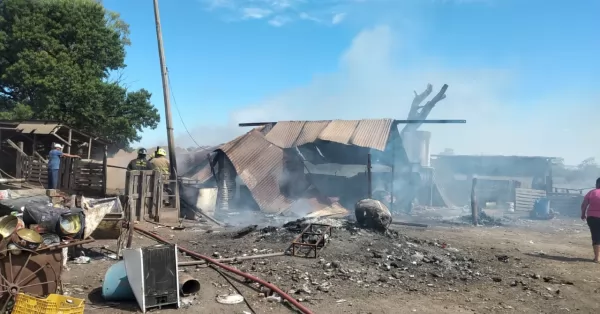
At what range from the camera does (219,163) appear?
55.5 ft

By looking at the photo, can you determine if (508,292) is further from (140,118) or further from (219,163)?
(140,118)

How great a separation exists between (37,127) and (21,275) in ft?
43.7

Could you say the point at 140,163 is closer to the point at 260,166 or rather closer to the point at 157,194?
the point at 157,194

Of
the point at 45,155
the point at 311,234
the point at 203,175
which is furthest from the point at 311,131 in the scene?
the point at 45,155

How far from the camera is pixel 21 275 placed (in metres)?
4.40

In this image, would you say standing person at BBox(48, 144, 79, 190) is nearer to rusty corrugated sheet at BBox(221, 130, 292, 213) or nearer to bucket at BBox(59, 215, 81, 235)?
rusty corrugated sheet at BBox(221, 130, 292, 213)

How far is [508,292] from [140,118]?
1771 cm

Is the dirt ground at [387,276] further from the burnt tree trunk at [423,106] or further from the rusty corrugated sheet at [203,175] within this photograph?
the burnt tree trunk at [423,106]

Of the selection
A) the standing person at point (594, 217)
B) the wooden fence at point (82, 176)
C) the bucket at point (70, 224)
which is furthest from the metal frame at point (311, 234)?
the wooden fence at point (82, 176)

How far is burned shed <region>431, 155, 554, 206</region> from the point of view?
27.1 meters

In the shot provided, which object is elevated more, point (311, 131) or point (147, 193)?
point (311, 131)

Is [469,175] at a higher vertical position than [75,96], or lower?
lower

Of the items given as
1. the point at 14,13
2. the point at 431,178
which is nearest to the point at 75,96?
the point at 14,13

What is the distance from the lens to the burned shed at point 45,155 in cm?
1117
